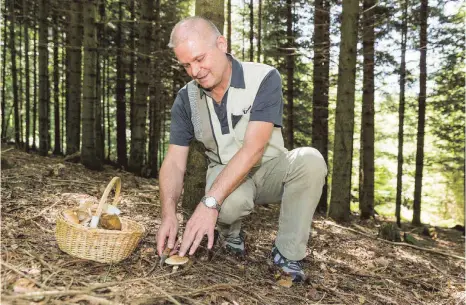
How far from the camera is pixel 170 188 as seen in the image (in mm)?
2969

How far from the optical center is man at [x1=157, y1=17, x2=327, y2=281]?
2691 mm

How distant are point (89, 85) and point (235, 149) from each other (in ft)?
17.1

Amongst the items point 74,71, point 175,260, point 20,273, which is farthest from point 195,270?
point 74,71

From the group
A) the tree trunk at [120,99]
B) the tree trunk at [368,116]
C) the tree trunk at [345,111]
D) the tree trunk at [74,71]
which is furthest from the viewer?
the tree trunk at [120,99]

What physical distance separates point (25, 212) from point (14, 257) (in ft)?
3.82

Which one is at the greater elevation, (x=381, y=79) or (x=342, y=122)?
(x=381, y=79)

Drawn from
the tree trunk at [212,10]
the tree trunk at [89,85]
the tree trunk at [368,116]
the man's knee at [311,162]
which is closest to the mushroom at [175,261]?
the man's knee at [311,162]

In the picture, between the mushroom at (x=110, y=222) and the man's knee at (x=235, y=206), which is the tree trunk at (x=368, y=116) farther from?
the mushroom at (x=110, y=222)

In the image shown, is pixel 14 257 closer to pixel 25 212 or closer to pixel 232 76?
pixel 25 212

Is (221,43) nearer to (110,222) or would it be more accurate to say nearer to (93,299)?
(110,222)

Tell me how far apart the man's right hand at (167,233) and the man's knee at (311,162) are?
1094 millimetres

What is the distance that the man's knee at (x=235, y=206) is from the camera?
9.64 feet

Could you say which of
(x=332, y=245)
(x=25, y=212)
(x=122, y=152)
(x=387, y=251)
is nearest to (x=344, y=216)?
(x=387, y=251)

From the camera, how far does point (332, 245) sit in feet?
14.3
